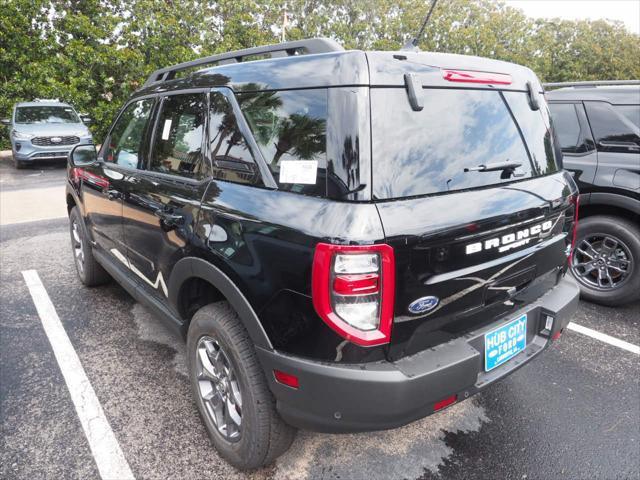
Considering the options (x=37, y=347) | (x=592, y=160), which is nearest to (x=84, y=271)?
(x=37, y=347)

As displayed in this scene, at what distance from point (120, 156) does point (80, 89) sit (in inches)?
566

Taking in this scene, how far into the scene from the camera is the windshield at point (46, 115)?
12250 millimetres

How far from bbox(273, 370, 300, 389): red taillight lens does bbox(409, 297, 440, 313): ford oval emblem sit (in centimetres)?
51

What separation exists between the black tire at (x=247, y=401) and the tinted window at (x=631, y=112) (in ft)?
12.2

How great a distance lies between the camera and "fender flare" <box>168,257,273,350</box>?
1811 mm

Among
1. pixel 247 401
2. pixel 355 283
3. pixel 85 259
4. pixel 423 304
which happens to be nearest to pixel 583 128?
pixel 423 304

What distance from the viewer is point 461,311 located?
1.83m

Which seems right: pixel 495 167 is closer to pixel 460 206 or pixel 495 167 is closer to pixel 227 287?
pixel 460 206

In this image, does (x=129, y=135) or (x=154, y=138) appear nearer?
(x=154, y=138)

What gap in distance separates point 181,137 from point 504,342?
6.39 feet

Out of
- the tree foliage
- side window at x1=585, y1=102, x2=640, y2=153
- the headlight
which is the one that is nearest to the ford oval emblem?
side window at x1=585, y1=102, x2=640, y2=153

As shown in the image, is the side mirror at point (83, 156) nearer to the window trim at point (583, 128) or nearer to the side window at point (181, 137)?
the side window at point (181, 137)

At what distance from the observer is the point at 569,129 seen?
4.12 metres

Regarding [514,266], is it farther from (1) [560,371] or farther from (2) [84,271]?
(2) [84,271]
